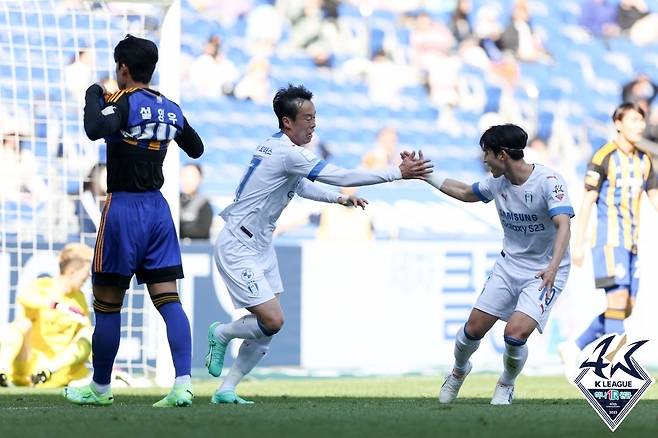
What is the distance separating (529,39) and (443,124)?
97.1 inches

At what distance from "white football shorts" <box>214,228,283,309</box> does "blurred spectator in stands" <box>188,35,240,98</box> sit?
34.4 feet

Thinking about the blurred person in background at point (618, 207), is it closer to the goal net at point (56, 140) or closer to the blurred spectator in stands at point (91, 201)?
the goal net at point (56, 140)

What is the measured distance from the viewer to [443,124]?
1962cm

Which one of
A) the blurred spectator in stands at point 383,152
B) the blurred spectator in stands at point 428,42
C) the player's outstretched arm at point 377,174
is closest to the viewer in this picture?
the player's outstretched arm at point 377,174

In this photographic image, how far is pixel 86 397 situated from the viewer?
7238 mm

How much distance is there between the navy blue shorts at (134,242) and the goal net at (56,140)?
4142 millimetres

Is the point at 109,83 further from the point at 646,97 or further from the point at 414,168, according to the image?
the point at 646,97

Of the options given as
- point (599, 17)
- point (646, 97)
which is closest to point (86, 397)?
point (646, 97)

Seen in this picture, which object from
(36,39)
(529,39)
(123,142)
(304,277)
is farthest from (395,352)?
(529,39)

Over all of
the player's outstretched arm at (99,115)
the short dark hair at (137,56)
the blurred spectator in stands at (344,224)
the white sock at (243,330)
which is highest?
the short dark hair at (137,56)

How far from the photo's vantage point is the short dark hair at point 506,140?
7582mm

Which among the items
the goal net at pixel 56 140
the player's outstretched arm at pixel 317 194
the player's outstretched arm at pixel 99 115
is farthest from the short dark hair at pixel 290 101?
the goal net at pixel 56 140

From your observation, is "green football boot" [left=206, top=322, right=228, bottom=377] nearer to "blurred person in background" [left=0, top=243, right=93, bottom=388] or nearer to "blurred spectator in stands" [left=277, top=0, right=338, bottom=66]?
"blurred person in background" [left=0, top=243, right=93, bottom=388]

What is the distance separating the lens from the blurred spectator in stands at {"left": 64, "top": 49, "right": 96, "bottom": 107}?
37.5ft
